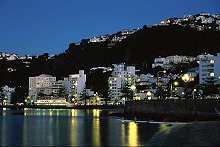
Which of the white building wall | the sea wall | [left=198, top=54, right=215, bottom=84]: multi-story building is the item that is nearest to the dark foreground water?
the sea wall

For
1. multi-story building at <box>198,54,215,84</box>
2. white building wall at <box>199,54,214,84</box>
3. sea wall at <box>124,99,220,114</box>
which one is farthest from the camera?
white building wall at <box>199,54,214,84</box>

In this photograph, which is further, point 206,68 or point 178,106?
point 206,68

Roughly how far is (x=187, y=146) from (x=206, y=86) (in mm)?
83762

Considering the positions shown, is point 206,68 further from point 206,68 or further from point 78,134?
point 78,134

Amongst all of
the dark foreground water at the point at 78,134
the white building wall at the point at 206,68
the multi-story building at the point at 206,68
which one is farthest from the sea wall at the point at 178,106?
the white building wall at the point at 206,68

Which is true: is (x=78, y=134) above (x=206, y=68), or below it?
below

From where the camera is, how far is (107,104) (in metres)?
196

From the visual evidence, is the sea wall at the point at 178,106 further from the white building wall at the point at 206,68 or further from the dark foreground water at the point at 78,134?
the white building wall at the point at 206,68

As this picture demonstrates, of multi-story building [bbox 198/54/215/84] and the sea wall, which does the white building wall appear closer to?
multi-story building [bbox 198/54/215/84]

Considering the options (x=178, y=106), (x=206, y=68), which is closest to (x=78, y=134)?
(x=178, y=106)

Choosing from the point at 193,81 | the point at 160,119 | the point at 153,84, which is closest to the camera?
the point at 160,119

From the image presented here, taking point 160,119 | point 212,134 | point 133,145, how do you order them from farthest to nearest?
point 160,119
point 133,145
point 212,134

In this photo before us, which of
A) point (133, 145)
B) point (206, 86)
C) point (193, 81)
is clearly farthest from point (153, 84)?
point (133, 145)

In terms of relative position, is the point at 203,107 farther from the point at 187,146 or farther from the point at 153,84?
the point at 153,84
